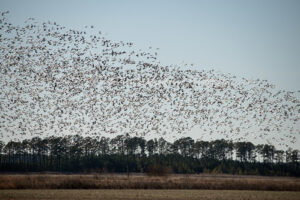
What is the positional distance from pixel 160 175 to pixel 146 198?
1832 inches

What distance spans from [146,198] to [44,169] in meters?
88.0

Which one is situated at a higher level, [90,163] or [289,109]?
[289,109]

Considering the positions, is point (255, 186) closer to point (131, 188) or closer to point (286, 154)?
point (131, 188)

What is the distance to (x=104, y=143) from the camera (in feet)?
509

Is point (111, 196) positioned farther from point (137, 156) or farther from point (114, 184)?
point (137, 156)

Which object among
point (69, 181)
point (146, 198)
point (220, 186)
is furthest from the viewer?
point (220, 186)

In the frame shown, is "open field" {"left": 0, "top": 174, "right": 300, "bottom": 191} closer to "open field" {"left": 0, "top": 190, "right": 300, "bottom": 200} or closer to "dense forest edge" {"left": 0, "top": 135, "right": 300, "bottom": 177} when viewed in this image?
"open field" {"left": 0, "top": 190, "right": 300, "bottom": 200}

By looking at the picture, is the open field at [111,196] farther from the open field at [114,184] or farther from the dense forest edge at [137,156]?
the dense forest edge at [137,156]

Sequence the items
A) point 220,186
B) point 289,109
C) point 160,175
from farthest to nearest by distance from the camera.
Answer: point 160,175 < point 220,186 < point 289,109

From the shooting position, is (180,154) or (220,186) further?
(180,154)

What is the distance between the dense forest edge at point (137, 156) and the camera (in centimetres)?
11800

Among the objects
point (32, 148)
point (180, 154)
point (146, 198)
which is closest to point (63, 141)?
point (32, 148)

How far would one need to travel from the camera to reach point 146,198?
111ft

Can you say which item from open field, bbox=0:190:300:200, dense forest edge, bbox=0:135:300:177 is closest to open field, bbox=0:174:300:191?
open field, bbox=0:190:300:200
